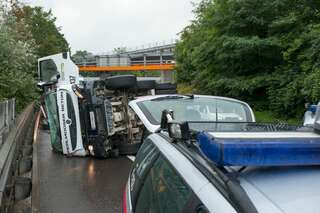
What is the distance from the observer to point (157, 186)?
2.78m

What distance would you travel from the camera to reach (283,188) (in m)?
1.89

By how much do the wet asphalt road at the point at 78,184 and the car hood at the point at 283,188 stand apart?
203 inches

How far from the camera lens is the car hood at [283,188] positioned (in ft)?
5.70

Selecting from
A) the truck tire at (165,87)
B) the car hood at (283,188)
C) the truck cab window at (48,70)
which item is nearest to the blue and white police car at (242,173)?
the car hood at (283,188)

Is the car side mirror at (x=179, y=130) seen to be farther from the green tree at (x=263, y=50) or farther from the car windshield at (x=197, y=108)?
the green tree at (x=263, y=50)

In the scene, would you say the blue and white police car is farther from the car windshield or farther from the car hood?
the car windshield

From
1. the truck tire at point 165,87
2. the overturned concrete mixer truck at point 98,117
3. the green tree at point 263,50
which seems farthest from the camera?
the green tree at point 263,50

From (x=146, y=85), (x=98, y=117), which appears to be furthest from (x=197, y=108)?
(x=146, y=85)

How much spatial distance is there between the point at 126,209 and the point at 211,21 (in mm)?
17946

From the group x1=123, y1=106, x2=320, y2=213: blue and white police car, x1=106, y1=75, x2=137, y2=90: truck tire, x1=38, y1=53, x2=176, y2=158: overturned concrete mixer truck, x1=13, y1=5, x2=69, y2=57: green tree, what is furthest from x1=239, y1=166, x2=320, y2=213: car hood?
x1=13, y1=5, x2=69, y2=57: green tree

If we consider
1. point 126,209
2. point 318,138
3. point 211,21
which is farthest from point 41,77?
point 318,138

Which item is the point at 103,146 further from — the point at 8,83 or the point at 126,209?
the point at 8,83

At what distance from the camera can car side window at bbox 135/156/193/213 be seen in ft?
7.34

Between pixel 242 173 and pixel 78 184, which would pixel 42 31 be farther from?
pixel 242 173
